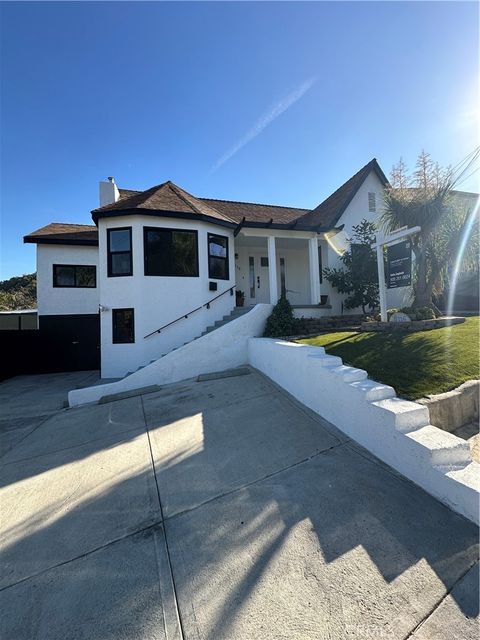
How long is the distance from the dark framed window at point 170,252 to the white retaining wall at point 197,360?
8.49ft

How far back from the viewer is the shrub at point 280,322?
29.1ft

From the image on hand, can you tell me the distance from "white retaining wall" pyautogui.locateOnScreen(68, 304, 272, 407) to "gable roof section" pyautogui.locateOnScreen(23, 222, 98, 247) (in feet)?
25.5

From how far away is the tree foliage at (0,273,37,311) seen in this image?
99.9ft

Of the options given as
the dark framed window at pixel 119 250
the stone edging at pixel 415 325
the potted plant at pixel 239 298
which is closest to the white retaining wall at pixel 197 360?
the potted plant at pixel 239 298

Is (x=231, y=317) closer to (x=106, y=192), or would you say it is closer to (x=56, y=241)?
(x=106, y=192)

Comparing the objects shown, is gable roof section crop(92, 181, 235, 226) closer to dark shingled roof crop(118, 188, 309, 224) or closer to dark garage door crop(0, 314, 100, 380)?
dark shingled roof crop(118, 188, 309, 224)

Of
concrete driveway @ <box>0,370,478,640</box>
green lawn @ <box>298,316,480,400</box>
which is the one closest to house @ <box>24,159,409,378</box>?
green lawn @ <box>298,316,480,400</box>

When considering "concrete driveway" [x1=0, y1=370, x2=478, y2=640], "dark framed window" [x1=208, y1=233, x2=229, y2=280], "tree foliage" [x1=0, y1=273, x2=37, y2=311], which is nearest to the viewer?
"concrete driveway" [x1=0, y1=370, x2=478, y2=640]

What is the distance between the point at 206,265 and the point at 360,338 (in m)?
5.61

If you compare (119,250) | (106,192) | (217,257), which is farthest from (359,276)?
(106,192)

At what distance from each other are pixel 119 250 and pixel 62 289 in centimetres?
473

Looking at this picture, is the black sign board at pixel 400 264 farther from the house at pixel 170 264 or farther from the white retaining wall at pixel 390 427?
the white retaining wall at pixel 390 427

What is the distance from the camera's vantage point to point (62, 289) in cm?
1217

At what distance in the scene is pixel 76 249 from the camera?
12.4 meters
